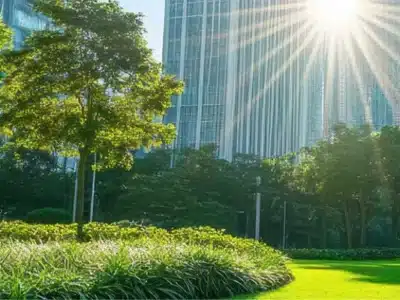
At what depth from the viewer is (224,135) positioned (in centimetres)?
7188

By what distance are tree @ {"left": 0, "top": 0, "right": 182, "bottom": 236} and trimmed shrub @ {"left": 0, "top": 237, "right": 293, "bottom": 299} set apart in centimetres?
660

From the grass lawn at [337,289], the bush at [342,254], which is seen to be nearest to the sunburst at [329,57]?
the bush at [342,254]

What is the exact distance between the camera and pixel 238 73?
240 feet

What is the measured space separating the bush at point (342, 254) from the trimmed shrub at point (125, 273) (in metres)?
17.2

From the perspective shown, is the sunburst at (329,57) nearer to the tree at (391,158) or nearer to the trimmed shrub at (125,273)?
the tree at (391,158)

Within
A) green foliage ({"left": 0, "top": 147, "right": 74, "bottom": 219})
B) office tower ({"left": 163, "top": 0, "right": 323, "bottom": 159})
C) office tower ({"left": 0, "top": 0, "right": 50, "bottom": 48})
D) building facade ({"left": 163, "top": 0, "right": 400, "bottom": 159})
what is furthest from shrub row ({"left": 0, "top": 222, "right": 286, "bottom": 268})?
office tower ({"left": 0, "top": 0, "right": 50, "bottom": 48})

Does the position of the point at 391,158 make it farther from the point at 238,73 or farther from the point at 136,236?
the point at 238,73

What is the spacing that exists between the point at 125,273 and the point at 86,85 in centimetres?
881

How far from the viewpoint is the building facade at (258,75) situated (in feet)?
239

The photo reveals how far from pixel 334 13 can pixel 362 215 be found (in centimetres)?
3341

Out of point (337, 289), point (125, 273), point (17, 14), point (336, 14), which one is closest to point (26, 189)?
point (336, 14)

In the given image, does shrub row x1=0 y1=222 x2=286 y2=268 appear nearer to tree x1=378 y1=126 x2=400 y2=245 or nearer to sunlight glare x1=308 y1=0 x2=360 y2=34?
tree x1=378 y1=126 x2=400 y2=245

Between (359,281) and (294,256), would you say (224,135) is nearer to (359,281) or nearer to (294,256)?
(294,256)

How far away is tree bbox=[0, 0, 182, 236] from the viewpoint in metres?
15.4
